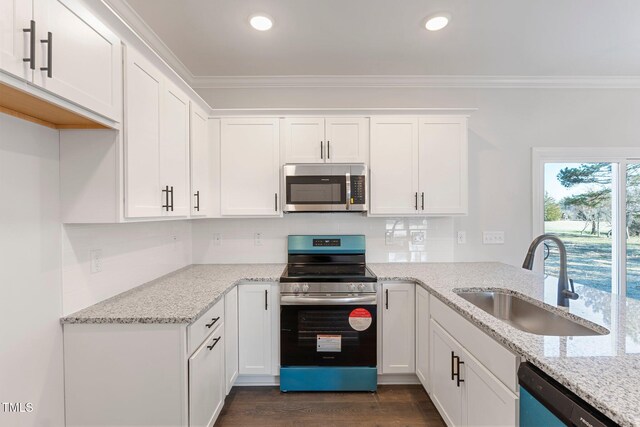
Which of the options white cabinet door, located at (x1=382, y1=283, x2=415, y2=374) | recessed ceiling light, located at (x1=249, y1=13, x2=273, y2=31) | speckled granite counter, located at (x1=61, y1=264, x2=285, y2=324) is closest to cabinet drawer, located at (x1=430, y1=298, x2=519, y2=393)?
white cabinet door, located at (x1=382, y1=283, x2=415, y2=374)

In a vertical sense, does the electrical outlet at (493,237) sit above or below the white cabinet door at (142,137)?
below

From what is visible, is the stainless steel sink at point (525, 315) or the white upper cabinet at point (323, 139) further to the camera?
the white upper cabinet at point (323, 139)

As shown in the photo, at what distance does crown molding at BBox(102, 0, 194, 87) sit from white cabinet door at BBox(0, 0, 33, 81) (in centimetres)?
90

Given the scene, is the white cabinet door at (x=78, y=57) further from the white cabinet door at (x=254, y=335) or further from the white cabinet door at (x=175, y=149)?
the white cabinet door at (x=254, y=335)

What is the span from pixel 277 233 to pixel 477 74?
2456 millimetres

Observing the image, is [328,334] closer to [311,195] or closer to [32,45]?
[311,195]

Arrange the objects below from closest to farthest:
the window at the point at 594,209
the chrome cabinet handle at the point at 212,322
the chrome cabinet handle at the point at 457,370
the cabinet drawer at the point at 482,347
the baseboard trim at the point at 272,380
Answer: the cabinet drawer at the point at 482,347 < the chrome cabinet handle at the point at 457,370 < the chrome cabinet handle at the point at 212,322 < the baseboard trim at the point at 272,380 < the window at the point at 594,209

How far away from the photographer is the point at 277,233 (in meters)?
2.89

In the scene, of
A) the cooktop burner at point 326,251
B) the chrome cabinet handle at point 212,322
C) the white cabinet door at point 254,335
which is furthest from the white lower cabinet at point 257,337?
the cooktop burner at point 326,251

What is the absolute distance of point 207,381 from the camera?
1697 millimetres

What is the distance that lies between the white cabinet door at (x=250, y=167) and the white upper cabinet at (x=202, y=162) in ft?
0.32

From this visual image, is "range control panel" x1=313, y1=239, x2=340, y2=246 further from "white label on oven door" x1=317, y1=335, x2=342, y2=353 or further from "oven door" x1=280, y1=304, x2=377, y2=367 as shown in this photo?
"white label on oven door" x1=317, y1=335, x2=342, y2=353

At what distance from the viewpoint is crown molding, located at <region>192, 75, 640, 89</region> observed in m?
2.89

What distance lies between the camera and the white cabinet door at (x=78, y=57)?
1.03m
